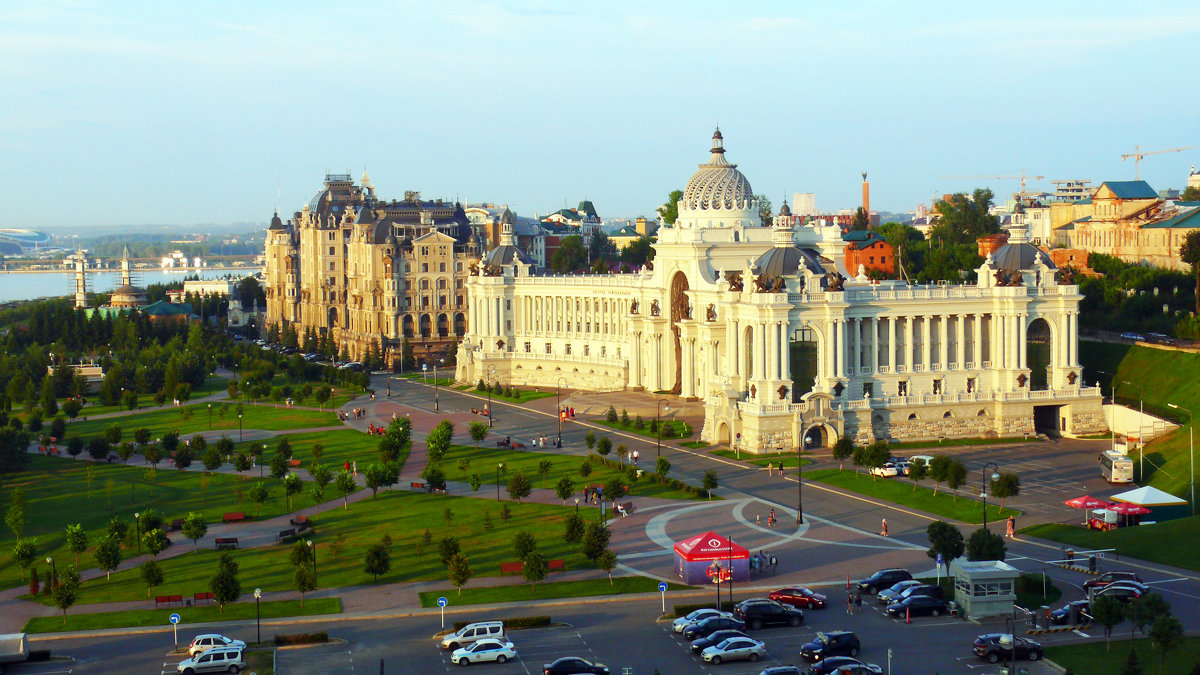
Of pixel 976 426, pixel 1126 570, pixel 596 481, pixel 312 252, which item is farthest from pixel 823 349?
pixel 312 252

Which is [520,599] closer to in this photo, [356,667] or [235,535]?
[356,667]

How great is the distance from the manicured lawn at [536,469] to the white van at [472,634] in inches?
986

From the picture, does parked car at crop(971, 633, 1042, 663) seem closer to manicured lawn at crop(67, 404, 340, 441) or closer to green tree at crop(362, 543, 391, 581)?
green tree at crop(362, 543, 391, 581)

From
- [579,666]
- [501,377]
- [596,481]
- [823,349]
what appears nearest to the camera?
[579,666]

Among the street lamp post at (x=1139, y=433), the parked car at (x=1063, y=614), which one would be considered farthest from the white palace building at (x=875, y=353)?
the parked car at (x=1063, y=614)

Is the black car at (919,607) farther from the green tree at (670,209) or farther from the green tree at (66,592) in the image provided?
the green tree at (670,209)

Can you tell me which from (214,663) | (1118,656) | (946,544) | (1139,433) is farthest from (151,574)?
(1139,433)

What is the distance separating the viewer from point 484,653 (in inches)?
1841

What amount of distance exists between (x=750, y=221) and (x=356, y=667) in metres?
69.2

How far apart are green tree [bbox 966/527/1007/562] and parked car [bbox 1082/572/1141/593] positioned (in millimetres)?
3267

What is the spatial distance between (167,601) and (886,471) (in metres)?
38.6

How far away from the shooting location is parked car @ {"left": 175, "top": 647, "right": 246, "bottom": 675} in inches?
1799

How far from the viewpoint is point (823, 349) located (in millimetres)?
88000

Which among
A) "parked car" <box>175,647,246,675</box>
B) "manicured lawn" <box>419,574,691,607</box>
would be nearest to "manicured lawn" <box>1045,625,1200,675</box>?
"manicured lawn" <box>419,574,691,607</box>
